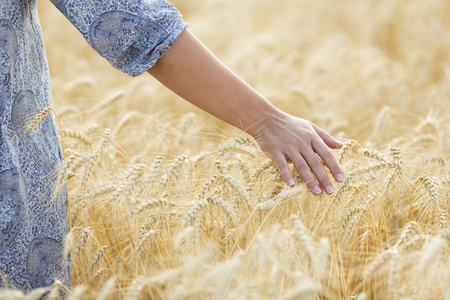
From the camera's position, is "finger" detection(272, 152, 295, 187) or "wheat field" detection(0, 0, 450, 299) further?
"finger" detection(272, 152, 295, 187)

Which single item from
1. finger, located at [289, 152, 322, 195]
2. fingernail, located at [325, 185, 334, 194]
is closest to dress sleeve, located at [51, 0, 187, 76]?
finger, located at [289, 152, 322, 195]

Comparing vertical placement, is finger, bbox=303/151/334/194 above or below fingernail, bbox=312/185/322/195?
above

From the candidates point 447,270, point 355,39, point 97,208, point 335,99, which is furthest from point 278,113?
point 355,39

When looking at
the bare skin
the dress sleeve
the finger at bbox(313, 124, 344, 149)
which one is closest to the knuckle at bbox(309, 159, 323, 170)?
the bare skin

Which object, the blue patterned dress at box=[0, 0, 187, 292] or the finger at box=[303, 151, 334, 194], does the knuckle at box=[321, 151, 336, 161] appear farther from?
the blue patterned dress at box=[0, 0, 187, 292]

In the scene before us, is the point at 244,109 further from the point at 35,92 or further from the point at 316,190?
the point at 35,92

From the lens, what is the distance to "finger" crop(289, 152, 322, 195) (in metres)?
1.26

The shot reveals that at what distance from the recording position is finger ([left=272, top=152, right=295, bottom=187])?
1.26 m

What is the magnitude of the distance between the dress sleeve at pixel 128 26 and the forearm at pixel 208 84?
41 mm

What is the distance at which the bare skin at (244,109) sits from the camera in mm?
1197

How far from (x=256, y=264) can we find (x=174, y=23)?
0.62 m

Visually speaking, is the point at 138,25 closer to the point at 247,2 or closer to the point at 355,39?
the point at 355,39

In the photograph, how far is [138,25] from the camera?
1134 mm

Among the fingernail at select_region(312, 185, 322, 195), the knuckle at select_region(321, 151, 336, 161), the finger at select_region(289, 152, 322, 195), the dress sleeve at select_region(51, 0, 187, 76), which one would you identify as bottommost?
the fingernail at select_region(312, 185, 322, 195)
